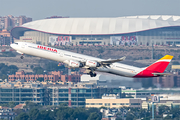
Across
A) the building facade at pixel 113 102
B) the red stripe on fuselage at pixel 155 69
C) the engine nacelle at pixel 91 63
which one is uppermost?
the engine nacelle at pixel 91 63

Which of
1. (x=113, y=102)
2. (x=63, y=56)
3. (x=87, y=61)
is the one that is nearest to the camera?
(x=87, y=61)

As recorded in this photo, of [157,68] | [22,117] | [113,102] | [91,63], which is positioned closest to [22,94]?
[113,102]

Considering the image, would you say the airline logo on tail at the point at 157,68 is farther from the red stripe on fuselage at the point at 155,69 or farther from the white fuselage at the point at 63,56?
the white fuselage at the point at 63,56

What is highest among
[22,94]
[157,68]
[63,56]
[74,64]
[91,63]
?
[63,56]

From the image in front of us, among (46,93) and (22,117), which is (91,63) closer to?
(22,117)

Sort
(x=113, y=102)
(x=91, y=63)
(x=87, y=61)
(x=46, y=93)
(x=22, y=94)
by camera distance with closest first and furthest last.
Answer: (x=91, y=63), (x=87, y=61), (x=113, y=102), (x=22, y=94), (x=46, y=93)

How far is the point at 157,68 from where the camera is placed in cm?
7306

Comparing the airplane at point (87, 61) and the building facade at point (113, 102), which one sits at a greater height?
the airplane at point (87, 61)

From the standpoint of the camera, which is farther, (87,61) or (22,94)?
(22,94)

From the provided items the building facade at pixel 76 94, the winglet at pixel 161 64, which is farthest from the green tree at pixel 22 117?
the winglet at pixel 161 64

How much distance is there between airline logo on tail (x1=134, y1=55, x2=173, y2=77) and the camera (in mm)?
72500

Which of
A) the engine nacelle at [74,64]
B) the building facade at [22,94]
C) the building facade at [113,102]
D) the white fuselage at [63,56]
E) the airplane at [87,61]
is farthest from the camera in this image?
the building facade at [22,94]

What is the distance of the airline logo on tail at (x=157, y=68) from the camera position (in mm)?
72500

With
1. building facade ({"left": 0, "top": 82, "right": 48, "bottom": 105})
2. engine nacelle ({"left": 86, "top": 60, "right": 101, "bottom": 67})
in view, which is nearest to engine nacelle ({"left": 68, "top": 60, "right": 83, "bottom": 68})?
engine nacelle ({"left": 86, "top": 60, "right": 101, "bottom": 67})
